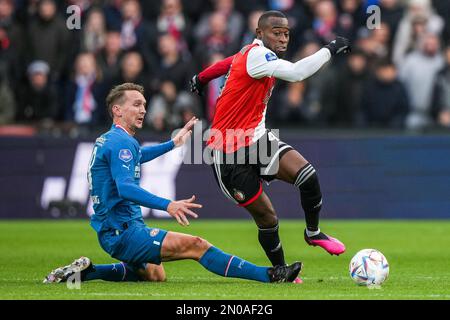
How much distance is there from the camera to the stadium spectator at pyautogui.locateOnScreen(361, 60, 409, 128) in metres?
19.2

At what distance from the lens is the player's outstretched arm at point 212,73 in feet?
36.6

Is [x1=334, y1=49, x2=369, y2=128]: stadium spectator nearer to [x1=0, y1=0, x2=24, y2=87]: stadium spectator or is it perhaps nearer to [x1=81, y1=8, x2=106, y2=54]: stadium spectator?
[x1=81, y1=8, x2=106, y2=54]: stadium spectator

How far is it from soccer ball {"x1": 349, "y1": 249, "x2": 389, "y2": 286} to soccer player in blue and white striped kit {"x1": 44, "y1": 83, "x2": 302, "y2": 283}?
0.58 metres

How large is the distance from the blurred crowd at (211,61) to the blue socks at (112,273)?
8.59 metres

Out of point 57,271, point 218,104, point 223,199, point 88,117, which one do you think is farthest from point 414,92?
point 57,271

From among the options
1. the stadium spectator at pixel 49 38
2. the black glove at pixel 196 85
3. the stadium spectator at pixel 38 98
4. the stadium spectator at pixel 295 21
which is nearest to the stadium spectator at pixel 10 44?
the stadium spectator at pixel 49 38

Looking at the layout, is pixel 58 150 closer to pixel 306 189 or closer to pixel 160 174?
pixel 160 174

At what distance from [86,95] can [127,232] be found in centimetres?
1003

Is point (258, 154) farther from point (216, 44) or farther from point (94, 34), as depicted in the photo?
point (94, 34)

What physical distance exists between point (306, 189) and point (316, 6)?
1008 centimetres

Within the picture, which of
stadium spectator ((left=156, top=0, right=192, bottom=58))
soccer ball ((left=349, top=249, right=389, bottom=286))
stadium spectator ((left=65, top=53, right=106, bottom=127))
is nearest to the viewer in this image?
soccer ball ((left=349, top=249, right=389, bottom=286))

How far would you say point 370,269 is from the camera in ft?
32.9

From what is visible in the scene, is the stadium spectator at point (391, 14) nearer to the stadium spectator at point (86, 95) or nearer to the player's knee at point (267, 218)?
the stadium spectator at point (86, 95)

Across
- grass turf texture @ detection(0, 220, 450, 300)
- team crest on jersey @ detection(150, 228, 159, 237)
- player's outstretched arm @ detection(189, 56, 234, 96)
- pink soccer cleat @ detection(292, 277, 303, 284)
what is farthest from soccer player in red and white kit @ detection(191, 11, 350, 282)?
team crest on jersey @ detection(150, 228, 159, 237)
